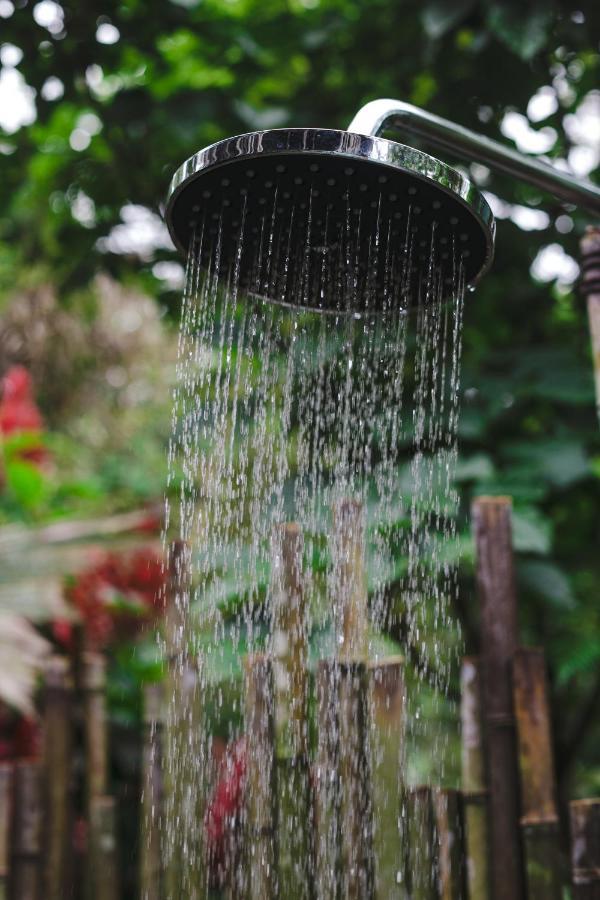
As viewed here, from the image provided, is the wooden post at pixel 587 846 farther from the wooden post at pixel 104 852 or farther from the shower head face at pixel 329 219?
the wooden post at pixel 104 852

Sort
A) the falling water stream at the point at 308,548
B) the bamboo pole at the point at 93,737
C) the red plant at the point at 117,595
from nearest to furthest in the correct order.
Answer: the falling water stream at the point at 308,548 < the bamboo pole at the point at 93,737 < the red plant at the point at 117,595

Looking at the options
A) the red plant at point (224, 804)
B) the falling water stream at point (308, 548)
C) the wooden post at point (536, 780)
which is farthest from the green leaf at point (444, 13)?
the red plant at point (224, 804)

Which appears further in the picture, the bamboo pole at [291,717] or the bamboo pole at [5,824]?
the bamboo pole at [5,824]

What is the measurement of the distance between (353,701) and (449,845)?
37 centimetres

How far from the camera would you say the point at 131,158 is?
319 centimetres

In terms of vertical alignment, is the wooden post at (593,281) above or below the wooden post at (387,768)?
above

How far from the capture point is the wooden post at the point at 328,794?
2.03 m

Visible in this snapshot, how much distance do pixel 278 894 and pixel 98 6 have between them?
2559mm

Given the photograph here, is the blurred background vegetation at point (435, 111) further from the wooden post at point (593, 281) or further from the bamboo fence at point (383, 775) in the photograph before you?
the wooden post at point (593, 281)

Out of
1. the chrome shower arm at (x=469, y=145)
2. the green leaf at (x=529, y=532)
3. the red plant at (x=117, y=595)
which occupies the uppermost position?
the chrome shower arm at (x=469, y=145)

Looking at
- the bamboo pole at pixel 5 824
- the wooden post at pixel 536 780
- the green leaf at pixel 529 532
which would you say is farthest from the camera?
the bamboo pole at pixel 5 824

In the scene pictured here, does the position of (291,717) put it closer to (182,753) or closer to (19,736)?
(182,753)

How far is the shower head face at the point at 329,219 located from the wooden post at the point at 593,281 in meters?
0.26

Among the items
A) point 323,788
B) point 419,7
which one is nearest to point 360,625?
point 323,788
